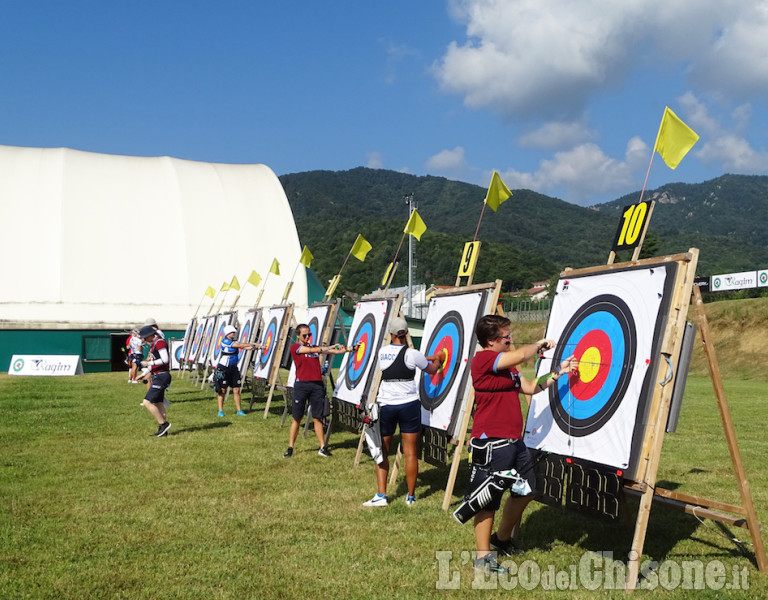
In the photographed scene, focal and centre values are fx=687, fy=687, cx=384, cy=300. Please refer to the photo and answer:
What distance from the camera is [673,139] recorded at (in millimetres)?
A: 6320

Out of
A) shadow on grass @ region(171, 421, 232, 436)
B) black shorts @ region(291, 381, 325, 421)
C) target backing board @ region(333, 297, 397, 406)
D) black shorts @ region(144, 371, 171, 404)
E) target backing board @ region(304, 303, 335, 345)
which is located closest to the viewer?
target backing board @ region(333, 297, 397, 406)

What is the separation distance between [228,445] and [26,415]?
6.67 meters

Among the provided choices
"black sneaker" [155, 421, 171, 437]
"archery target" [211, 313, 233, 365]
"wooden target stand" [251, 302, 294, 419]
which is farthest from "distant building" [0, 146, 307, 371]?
"black sneaker" [155, 421, 171, 437]

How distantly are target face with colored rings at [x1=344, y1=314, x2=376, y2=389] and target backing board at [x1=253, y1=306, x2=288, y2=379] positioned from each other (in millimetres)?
4238

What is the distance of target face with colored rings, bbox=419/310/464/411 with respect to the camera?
816cm

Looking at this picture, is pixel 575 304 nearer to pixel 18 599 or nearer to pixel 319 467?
pixel 319 467

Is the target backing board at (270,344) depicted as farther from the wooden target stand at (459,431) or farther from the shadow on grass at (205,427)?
the wooden target stand at (459,431)

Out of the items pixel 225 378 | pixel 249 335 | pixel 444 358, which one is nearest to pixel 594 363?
pixel 444 358

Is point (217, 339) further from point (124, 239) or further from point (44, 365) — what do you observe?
point (124, 239)

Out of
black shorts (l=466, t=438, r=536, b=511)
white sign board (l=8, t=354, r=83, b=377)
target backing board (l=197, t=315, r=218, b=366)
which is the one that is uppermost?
black shorts (l=466, t=438, r=536, b=511)

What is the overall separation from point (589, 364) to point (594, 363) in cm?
10

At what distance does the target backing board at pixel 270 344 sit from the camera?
15.6 meters

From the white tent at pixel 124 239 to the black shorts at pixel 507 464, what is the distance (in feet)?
121

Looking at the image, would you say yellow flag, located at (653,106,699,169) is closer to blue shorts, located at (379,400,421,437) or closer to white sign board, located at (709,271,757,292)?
blue shorts, located at (379,400,421,437)
